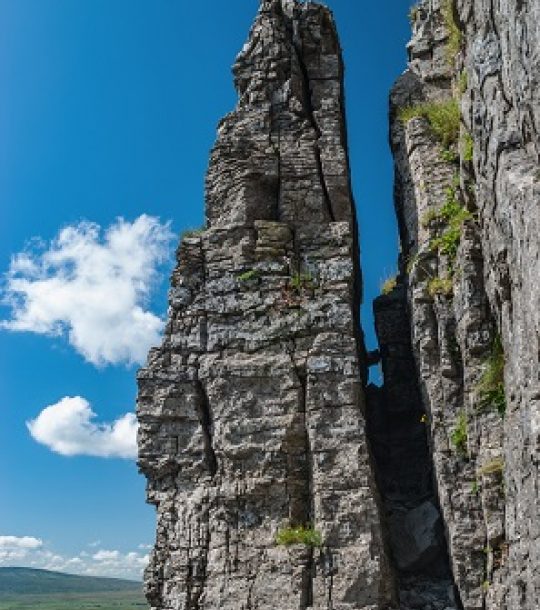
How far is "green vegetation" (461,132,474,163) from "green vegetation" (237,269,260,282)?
816 cm

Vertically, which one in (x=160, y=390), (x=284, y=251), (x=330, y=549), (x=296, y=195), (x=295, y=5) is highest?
(x=295, y=5)

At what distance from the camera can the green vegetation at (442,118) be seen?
2678 centimetres

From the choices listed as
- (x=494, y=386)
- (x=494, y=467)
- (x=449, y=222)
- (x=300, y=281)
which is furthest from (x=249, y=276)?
(x=494, y=467)

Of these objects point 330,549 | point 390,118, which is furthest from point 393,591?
point 390,118

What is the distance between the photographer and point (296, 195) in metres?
26.8

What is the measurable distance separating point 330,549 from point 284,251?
34.6 ft

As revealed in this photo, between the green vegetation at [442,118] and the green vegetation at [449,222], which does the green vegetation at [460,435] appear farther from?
the green vegetation at [442,118]

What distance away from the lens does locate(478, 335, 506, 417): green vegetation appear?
20.1 metres

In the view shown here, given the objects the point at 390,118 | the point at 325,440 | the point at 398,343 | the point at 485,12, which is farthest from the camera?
the point at 390,118

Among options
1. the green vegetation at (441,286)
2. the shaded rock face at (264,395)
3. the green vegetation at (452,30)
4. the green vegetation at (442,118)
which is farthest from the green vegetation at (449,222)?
the green vegetation at (452,30)

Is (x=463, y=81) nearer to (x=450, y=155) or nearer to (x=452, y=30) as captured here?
(x=450, y=155)

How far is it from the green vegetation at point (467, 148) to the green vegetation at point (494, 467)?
9865mm

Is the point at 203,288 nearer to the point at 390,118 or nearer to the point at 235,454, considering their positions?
the point at 235,454

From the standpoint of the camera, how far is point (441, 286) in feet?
76.2
